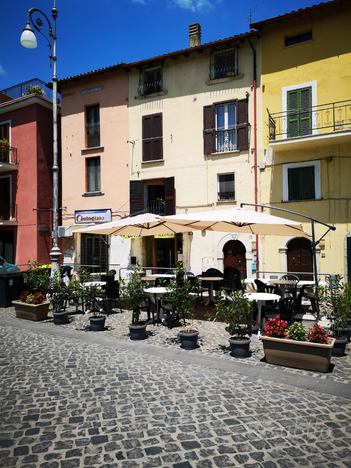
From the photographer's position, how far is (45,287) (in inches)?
401

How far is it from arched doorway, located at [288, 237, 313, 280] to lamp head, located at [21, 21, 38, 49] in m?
11.6

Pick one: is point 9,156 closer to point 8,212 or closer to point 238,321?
point 8,212

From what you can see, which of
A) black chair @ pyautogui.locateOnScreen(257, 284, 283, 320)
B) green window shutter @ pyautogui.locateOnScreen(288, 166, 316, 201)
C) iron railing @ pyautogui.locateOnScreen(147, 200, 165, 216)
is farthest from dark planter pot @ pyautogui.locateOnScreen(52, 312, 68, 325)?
green window shutter @ pyautogui.locateOnScreen(288, 166, 316, 201)

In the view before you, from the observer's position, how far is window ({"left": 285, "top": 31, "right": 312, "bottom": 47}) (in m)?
14.0

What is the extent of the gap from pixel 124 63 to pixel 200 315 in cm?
1321

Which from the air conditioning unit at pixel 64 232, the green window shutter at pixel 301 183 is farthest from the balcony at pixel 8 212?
the green window shutter at pixel 301 183

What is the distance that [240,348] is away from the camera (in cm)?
617

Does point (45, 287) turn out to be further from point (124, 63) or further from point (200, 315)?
point (124, 63)

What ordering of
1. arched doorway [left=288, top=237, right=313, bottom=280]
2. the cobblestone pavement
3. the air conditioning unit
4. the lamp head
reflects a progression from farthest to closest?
the air conditioning unit
arched doorway [left=288, top=237, right=313, bottom=280]
the lamp head
the cobblestone pavement

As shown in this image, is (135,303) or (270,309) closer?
(135,303)

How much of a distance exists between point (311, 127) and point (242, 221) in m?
7.78

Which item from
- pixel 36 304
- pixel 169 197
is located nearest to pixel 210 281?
pixel 36 304

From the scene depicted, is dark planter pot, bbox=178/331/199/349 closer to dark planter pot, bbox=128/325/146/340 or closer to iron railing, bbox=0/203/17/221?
dark planter pot, bbox=128/325/146/340

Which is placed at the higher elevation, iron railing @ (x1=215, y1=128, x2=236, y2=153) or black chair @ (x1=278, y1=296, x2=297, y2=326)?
iron railing @ (x1=215, y1=128, x2=236, y2=153)
